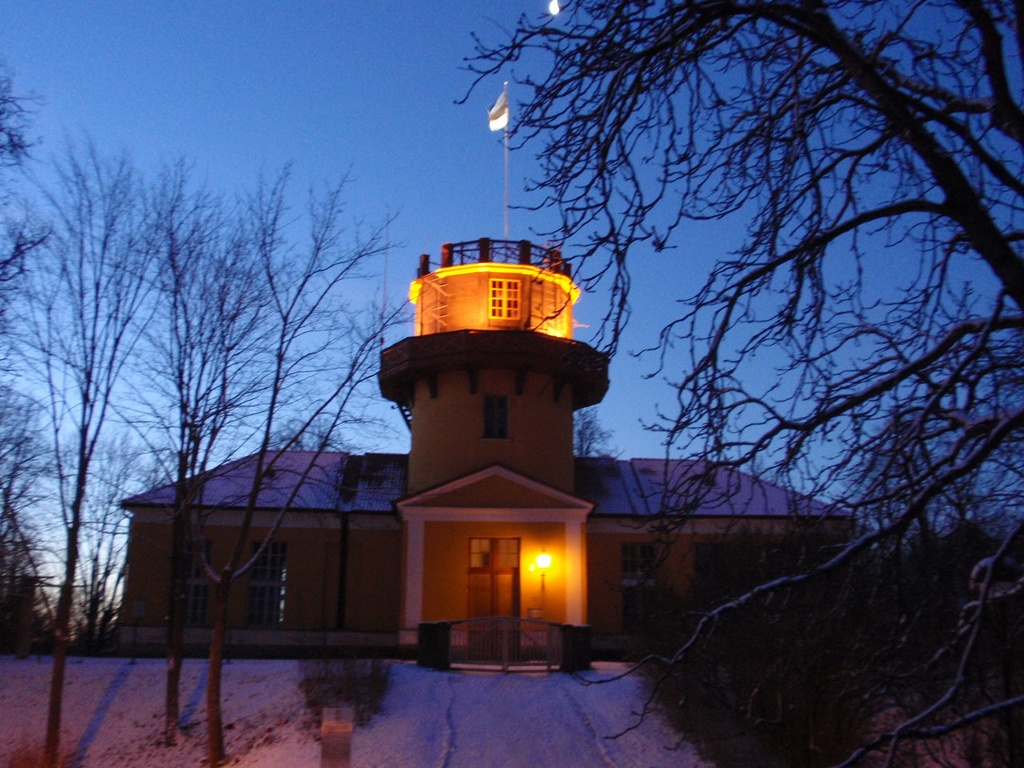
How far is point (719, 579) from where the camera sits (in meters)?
14.3

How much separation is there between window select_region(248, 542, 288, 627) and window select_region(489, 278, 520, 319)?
9743mm

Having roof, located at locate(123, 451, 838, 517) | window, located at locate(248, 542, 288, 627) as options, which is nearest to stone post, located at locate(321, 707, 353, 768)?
roof, located at locate(123, 451, 838, 517)

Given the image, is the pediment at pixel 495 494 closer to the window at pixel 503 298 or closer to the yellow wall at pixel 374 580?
the yellow wall at pixel 374 580

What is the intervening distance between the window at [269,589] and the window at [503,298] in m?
9.74

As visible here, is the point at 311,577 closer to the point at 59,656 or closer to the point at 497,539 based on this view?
the point at 497,539

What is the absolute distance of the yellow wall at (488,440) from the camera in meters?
28.1

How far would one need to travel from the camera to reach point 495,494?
26.5m

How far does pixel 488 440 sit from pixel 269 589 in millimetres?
8085

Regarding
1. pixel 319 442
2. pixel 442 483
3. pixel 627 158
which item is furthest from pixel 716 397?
pixel 442 483

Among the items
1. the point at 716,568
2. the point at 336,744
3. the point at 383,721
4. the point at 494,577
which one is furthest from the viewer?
the point at 494,577

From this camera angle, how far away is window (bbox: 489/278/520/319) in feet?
96.0

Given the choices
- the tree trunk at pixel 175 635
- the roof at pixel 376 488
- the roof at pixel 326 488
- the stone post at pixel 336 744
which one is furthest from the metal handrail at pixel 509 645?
the stone post at pixel 336 744

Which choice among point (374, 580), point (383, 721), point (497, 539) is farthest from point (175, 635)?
point (374, 580)

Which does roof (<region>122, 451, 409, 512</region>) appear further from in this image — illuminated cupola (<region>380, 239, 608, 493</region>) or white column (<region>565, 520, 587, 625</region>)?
white column (<region>565, 520, 587, 625</region>)
